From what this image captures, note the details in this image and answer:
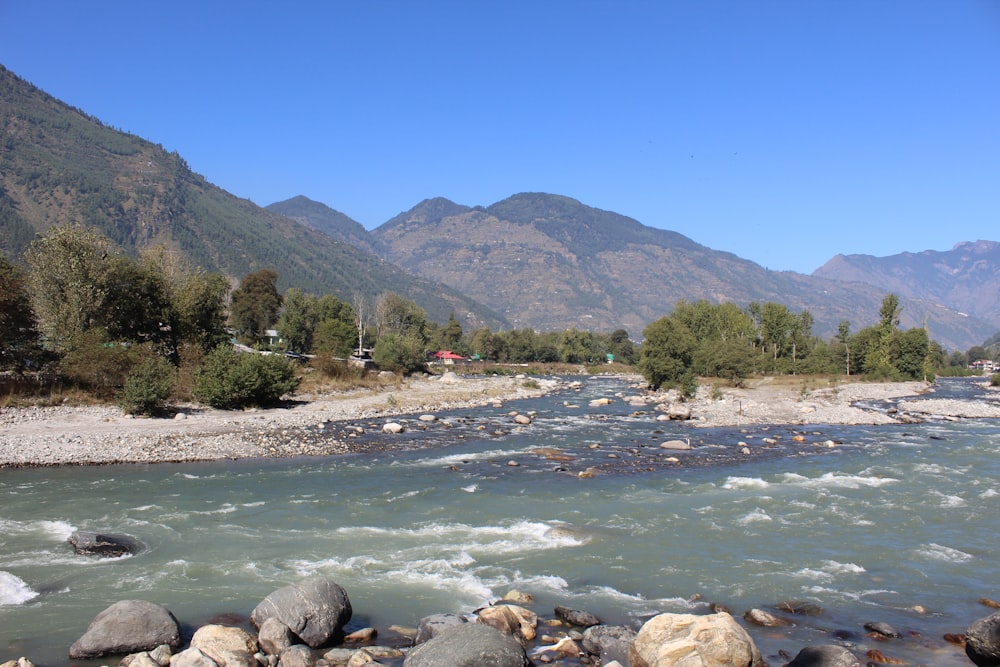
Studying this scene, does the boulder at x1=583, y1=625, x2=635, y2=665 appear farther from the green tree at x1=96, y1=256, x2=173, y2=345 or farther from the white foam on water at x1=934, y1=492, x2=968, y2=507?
the green tree at x1=96, y1=256, x2=173, y2=345

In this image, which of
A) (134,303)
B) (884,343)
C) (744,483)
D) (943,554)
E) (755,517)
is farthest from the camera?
(884,343)

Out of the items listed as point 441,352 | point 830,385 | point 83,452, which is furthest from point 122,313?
point 441,352

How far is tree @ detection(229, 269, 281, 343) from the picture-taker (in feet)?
284

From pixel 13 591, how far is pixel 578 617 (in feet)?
33.4

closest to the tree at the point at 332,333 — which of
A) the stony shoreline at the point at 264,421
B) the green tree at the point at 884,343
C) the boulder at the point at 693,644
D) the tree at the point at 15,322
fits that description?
the stony shoreline at the point at 264,421

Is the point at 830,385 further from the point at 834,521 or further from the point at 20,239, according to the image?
the point at 20,239

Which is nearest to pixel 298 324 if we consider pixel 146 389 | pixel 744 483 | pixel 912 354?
pixel 146 389

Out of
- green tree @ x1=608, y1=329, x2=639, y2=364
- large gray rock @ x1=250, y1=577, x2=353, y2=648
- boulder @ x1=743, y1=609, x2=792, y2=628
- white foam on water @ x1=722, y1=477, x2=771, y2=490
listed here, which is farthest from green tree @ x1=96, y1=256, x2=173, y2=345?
green tree @ x1=608, y1=329, x2=639, y2=364

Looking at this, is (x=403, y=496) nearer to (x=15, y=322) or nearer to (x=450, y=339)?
(x=15, y=322)

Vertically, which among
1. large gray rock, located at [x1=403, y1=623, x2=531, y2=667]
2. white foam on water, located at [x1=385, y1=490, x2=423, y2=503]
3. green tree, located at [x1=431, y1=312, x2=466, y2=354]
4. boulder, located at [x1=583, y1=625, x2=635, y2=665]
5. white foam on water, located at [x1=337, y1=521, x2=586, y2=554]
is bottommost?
white foam on water, located at [x1=385, y1=490, x2=423, y2=503]

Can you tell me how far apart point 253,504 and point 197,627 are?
833 centimetres

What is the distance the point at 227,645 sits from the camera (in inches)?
373

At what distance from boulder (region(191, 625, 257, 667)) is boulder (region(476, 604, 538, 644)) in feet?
11.5

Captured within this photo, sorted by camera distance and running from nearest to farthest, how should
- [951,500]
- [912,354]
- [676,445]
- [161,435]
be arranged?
[951,500]
[161,435]
[676,445]
[912,354]
